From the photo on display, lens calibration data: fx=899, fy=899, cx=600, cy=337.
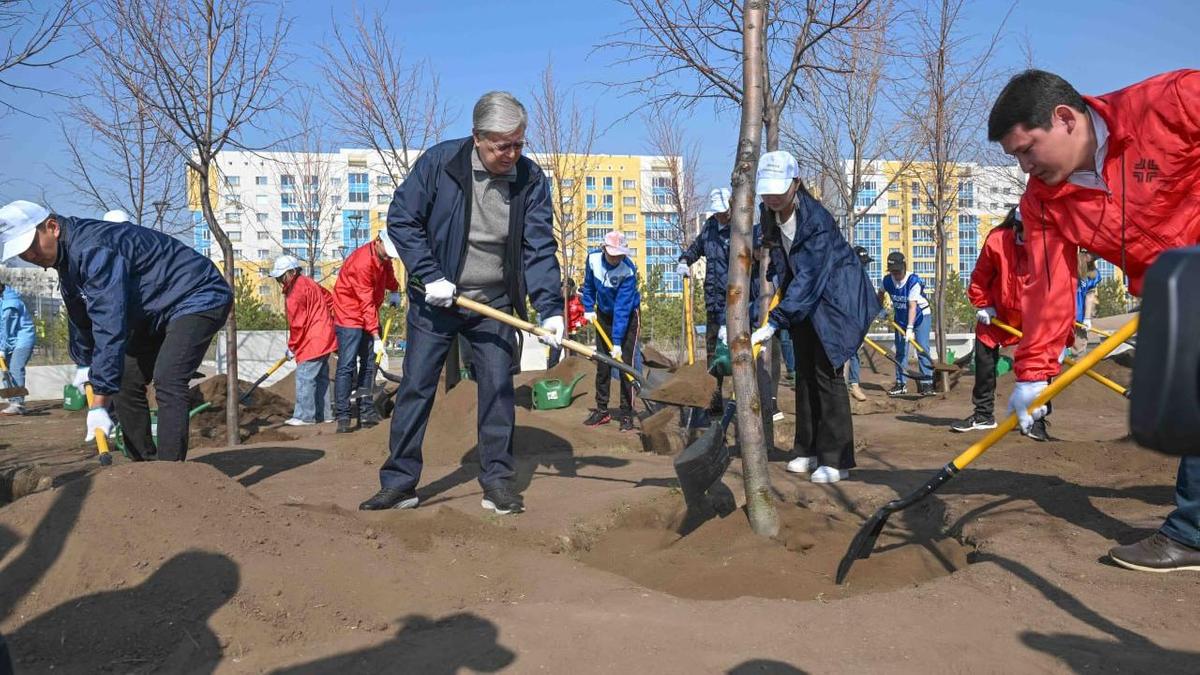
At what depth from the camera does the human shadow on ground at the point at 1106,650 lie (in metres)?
2.44

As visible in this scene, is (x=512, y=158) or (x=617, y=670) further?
(x=512, y=158)

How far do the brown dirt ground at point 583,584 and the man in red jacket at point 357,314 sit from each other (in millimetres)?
3870

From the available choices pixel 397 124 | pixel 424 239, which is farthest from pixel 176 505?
pixel 397 124

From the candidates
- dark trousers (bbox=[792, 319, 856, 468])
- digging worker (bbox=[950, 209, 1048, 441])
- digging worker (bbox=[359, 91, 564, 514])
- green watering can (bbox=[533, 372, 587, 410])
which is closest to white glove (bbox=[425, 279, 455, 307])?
digging worker (bbox=[359, 91, 564, 514])

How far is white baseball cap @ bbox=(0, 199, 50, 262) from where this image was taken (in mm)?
4246

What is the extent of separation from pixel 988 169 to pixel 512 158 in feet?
50.8

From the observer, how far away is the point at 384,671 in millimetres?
2486

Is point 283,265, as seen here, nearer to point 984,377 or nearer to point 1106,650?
point 984,377

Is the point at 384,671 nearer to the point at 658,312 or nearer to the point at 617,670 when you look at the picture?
the point at 617,670

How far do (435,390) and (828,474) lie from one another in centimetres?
231

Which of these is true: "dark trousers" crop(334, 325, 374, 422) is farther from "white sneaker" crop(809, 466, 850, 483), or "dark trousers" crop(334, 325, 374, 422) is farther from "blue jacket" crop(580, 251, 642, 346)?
"white sneaker" crop(809, 466, 850, 483)

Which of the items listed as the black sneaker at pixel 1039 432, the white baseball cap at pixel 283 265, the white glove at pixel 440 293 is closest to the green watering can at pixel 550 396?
the white baseball cap at pixel 283 265

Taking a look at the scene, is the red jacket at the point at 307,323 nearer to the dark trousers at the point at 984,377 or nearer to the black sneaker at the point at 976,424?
the black sneaker at the point at 976,424

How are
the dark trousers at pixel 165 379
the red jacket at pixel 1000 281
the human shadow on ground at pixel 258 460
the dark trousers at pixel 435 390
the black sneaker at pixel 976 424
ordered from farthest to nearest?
the black sneaker at pixel 976 424, the red jacket at pixel 1000 281, the human shadow on ground at pixel 258 460, the dark trousers at pixel 165 379, the dark trousers at pixel 435 390
